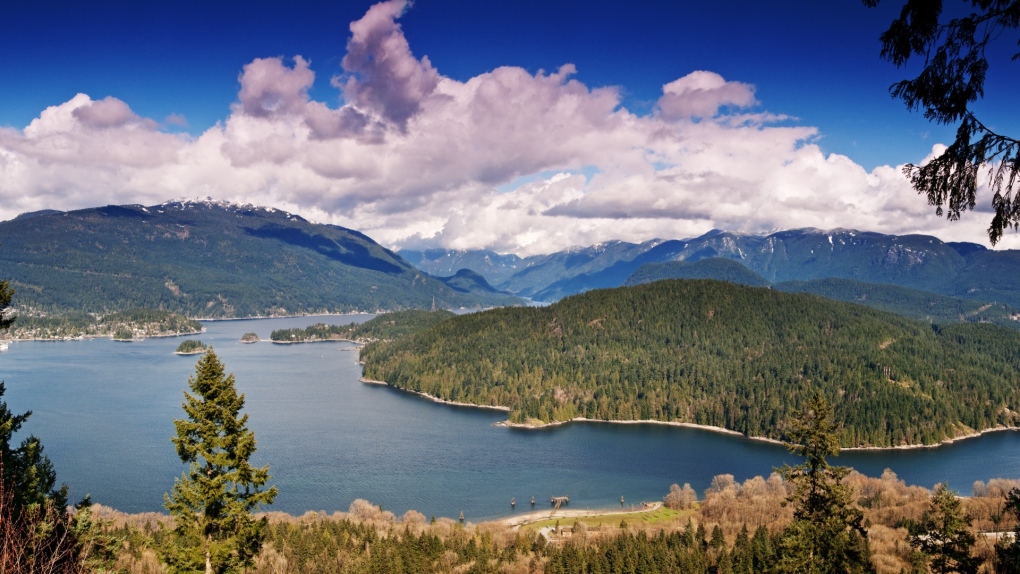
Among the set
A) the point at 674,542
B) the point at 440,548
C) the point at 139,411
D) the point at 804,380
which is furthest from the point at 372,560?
the point at 804,380

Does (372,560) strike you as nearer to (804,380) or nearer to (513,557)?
(513,557)

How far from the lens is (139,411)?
136 metres

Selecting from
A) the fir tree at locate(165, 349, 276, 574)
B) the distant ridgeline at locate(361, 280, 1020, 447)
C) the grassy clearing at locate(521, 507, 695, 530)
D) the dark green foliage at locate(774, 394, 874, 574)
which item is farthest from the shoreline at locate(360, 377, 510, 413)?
the fir tree at locate(165, 349, 276, 574)

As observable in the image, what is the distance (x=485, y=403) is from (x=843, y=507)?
479ft

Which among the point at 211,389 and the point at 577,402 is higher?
the point at 211,389

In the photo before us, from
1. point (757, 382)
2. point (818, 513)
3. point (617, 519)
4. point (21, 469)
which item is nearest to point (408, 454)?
point (617, 519)

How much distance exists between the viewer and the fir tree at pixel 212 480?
19141 millimetres

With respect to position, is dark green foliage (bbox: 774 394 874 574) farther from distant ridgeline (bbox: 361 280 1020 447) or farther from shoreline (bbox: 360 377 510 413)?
shoreline (bbox: 360 377 510 413)

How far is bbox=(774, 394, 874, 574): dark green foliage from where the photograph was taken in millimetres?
25969

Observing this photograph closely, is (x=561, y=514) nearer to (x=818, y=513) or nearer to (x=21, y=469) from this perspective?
(x=818, y=513)

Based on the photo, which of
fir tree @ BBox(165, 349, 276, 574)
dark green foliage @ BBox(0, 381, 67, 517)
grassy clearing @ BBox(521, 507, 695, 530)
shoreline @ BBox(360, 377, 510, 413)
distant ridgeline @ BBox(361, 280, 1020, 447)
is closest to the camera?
dark green foliage @ BBox(0, 381, 67, 517)

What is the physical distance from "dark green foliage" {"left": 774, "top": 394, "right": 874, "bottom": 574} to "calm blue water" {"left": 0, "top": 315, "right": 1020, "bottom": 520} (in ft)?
208

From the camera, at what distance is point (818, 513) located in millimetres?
26578

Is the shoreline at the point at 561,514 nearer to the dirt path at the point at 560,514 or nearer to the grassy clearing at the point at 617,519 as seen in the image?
the dirt path at the point at 560,514
